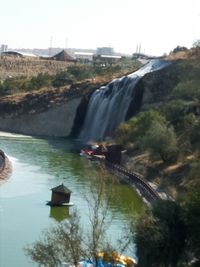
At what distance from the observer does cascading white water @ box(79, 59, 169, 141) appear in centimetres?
8762

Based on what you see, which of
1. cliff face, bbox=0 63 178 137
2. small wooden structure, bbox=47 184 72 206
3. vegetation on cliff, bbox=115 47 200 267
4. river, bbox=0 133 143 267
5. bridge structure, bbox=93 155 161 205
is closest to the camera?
vegetation on cliff, bbox=115 47 200 267

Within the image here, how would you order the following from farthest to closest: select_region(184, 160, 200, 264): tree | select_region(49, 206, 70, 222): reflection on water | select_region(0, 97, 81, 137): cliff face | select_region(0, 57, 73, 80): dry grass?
select_region(0, 57, 73, 80): dry grass, select_region(0, 97, 81, 137): cliff face, select_region(49, 206, 70, 222): reflection on water, select_region(184, 160, 200, 264): tree

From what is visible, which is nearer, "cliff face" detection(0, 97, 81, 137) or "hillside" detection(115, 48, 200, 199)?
"hillside" detection(115, 48, 200, 199)

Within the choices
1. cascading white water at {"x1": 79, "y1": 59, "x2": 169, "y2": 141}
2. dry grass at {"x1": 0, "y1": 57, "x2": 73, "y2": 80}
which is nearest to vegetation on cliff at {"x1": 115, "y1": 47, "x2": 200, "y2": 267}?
cascading white water at {"x1": 79, "y1": 59, "x2": 169, "y2": 141}

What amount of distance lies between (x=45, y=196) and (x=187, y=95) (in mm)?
27267

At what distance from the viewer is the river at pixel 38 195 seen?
1388 inches

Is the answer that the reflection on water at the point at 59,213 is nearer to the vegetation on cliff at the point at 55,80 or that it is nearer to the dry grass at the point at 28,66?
the vegetation on cliff at the point at 55,80

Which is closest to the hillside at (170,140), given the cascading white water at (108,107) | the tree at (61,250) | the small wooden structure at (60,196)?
the small wooden structure at (60,196)

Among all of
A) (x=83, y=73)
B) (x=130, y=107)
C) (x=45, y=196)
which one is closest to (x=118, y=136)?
(x=130, y=107)

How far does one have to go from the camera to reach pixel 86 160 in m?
67.1

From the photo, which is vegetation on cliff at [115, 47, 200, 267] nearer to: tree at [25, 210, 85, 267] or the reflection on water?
tree at [25, 210, 85, 267]

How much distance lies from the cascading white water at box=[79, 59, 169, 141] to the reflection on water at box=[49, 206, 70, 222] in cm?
4152

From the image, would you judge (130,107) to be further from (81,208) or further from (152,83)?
(81,208)

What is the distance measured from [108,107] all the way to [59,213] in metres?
47.6
